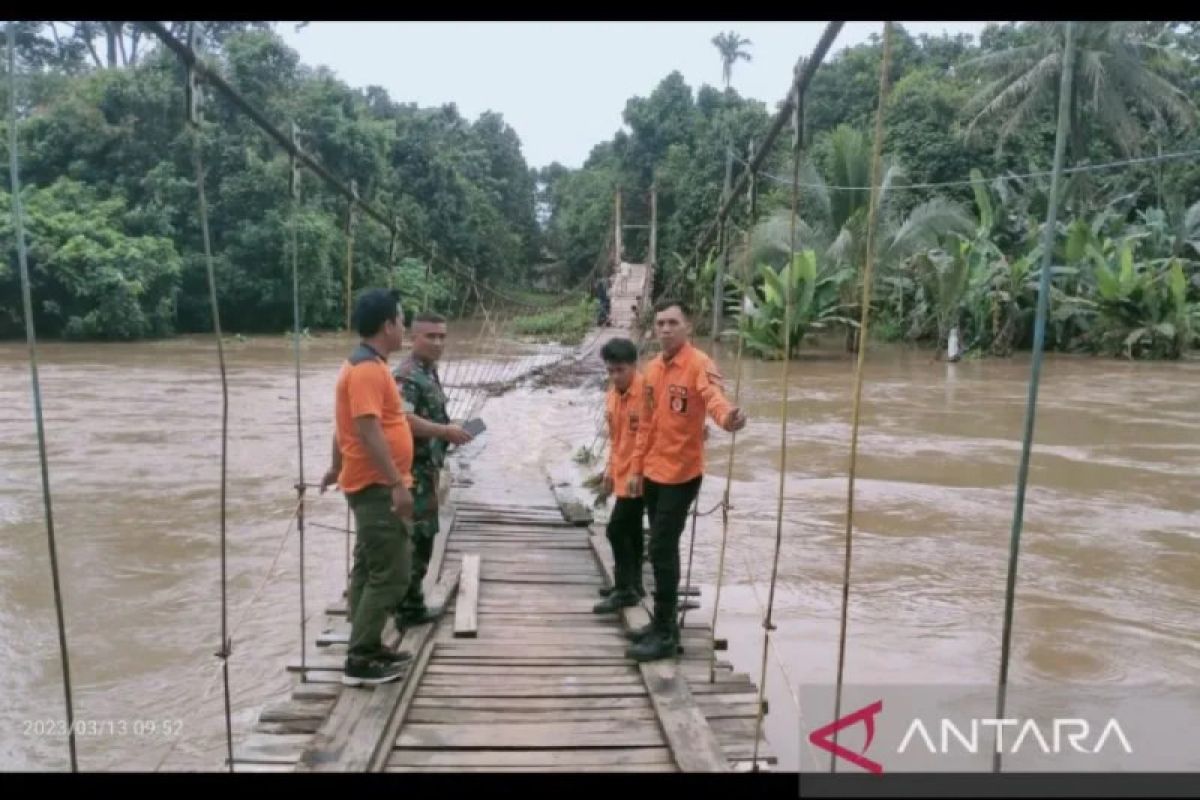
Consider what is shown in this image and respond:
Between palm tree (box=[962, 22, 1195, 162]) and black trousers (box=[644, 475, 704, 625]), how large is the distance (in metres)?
13.6

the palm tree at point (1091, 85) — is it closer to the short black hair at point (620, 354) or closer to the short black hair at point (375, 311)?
the short black hair at point (620, 354)

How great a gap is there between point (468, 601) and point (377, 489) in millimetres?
792

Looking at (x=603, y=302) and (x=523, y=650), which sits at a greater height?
(x=603, y=302)

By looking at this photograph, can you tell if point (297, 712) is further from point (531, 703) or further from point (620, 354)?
point (620, 354)

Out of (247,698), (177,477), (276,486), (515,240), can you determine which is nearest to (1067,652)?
(247,698)

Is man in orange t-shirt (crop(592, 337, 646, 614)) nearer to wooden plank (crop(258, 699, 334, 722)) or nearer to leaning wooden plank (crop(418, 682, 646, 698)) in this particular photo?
leaning wooden plank (crop(418, 682, 646, 698))

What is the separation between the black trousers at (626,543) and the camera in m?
2.89

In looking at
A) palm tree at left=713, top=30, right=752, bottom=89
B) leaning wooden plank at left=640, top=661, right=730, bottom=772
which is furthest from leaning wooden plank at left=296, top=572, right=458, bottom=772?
palm tree at left=713, top=30, right=752, bottom=89

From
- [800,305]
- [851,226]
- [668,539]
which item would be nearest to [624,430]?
[668,539]

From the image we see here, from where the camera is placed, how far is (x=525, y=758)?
1945mm

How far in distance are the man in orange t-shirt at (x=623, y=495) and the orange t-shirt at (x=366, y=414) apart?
31.1 inches

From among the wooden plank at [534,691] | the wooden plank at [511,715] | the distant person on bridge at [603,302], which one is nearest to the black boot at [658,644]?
the wooden plank at [534,691]

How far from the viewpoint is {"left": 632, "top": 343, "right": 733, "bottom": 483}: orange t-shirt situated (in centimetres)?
247

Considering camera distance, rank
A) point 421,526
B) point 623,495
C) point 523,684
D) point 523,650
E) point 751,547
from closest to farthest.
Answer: point 523,684
point 523,650
point 421,526
point 623,495
point 751,547
